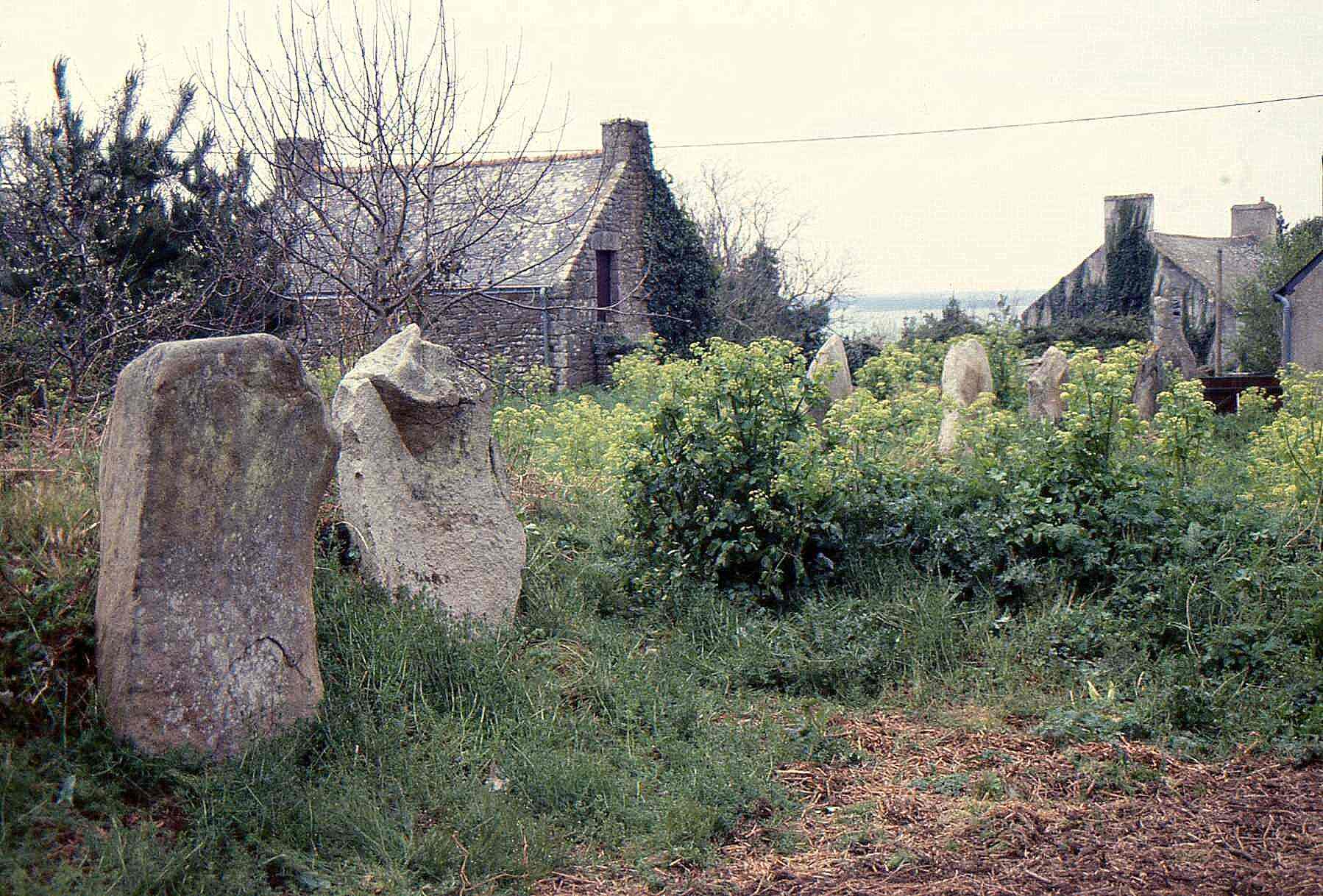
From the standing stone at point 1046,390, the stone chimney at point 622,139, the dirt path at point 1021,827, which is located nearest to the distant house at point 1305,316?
the standing stone at point 1046,390

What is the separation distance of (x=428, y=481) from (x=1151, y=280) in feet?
115

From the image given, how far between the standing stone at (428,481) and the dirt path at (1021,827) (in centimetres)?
211

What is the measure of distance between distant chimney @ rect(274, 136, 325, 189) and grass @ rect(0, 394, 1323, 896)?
10.8 feet

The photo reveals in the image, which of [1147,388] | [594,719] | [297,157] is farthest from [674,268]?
[594,719]

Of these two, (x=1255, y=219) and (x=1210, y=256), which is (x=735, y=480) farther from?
(x=1255, y=219)

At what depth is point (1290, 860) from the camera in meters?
3.93

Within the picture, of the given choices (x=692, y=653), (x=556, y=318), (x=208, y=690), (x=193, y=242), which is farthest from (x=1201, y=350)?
(x=208, y=690)

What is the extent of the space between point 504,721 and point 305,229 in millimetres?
5601

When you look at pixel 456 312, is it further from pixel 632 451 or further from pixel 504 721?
pixel 504 721

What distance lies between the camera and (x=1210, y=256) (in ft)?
122

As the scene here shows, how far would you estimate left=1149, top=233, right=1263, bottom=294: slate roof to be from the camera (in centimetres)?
3534

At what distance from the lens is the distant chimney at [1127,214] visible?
35812 millimetres

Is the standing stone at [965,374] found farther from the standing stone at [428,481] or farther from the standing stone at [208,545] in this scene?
the standing stone at [208,545]

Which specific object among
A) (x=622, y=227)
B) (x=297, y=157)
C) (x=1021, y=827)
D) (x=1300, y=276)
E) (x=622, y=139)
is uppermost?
(x=622, y=139)
